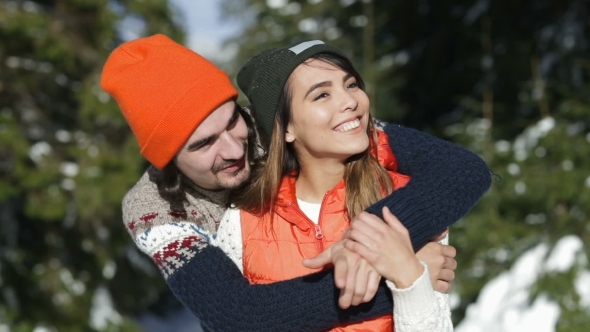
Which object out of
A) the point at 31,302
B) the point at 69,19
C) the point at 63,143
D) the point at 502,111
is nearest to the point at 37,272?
the point at 31,302

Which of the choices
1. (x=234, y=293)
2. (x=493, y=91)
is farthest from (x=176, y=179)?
(x=493, y=91)

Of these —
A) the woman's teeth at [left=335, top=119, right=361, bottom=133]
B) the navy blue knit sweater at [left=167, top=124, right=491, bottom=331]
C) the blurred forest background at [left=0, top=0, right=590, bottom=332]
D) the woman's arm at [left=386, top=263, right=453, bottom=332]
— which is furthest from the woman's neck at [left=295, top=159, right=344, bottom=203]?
the blurred forest background at [left=0, top=0, right=590, bottom=332]

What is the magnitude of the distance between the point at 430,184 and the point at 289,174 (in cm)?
45

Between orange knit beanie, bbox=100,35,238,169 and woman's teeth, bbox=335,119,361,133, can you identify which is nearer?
woman's teeth, bbox=335,119,361,133

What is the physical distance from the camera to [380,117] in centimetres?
812

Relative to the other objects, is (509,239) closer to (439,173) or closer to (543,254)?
A: (543,254)

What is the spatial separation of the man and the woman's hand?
97mm

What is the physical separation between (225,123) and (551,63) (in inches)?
212

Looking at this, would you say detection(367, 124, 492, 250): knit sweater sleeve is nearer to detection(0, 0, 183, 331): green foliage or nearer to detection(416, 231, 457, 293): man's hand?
detection(416, 231, 457, 293): man's hand

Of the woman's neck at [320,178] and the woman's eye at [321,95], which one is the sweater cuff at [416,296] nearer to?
the woman's neck at [320,178]

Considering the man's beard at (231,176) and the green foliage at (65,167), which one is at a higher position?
the man's beard at (231,176)

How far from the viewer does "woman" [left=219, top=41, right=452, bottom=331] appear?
199 cm

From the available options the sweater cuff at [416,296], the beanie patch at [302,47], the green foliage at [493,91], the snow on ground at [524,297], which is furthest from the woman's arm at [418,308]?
the snow on ground at [524,297]

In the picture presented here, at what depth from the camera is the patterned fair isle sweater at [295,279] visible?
181 centimetres
